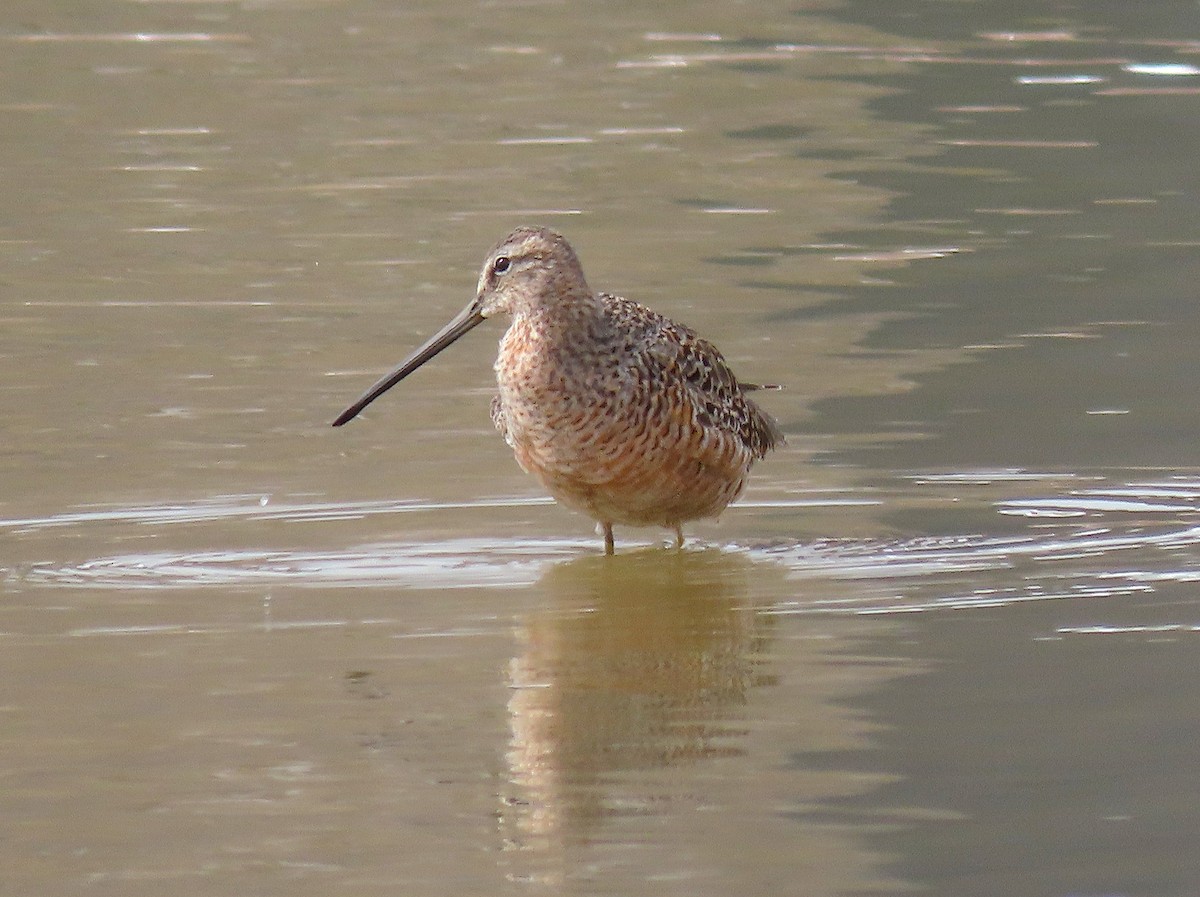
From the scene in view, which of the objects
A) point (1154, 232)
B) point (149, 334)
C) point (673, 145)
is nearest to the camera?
point (149, 334)

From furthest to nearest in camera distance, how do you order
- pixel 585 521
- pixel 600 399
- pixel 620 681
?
pixel 585 521 → pixel 600 399 → pixel 620 681

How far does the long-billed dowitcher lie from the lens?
→ 704 centimetres

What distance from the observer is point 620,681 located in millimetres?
5871

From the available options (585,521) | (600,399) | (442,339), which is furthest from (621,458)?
(585,521)

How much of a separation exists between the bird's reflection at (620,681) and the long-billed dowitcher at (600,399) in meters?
0.24

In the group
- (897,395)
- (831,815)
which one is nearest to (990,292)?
(897,395)

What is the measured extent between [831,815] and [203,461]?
3.91 m

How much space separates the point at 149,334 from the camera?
10102mm

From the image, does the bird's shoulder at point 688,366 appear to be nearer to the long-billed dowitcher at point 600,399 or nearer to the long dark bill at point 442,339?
the long-billed dowitcher at point 600,399

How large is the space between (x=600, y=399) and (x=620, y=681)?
1.34 meters

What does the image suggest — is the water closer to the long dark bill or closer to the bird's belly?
the bird's belly

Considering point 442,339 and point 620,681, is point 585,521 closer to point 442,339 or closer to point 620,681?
point 442,339

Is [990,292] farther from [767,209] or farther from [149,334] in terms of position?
[149,334]

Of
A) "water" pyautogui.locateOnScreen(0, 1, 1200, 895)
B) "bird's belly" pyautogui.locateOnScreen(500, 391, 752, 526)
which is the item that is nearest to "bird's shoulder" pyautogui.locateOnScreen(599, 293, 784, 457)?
"bird's belly" pyautogui.locateOnScreen(500, 391, 752, 526)
